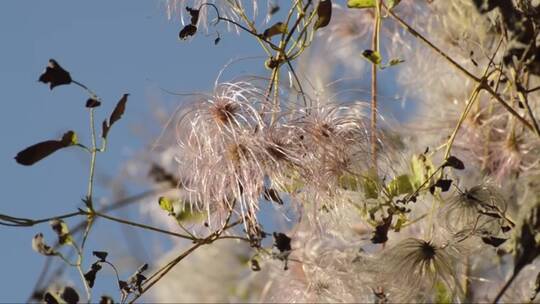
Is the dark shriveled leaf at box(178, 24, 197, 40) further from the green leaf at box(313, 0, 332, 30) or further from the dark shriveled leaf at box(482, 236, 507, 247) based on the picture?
the dark shriveled leaf at box(482, 236, 507, 247)

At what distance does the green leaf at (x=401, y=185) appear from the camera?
1937 millimetres

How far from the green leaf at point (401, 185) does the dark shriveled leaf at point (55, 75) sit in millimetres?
503

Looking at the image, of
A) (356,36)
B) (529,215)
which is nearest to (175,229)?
(356,36)

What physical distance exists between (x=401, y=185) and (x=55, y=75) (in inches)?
21.7

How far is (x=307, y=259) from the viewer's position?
2.22 meters

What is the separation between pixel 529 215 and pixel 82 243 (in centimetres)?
68

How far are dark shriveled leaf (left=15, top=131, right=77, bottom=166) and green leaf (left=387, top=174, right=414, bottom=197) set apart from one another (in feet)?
1.59

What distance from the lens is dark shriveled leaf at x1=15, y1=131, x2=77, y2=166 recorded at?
1.69 meters

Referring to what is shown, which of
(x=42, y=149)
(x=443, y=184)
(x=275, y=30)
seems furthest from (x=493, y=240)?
(x=42, y=149)

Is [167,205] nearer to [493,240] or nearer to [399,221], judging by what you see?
[399,221]

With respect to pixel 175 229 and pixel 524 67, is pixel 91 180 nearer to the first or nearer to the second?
pixel 524 67

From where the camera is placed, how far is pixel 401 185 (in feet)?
6.47

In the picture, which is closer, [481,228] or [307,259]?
[481,228]

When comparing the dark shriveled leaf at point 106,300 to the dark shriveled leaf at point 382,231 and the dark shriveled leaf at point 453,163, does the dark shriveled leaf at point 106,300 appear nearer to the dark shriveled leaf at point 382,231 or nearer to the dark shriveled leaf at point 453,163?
the dark shriveled leaf at point 382,231
